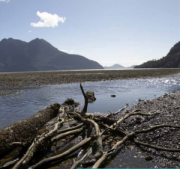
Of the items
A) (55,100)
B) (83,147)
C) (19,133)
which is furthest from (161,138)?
(55,100)

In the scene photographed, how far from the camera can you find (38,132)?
990 centimetres

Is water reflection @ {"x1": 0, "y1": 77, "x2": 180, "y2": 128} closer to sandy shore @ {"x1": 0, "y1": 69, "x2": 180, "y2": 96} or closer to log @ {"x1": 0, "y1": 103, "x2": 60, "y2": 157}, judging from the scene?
log @ {"x1": 0, "y1": 103, "x2": 60, "y2": 157}

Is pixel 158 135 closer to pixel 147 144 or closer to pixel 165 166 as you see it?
pixel 147 144

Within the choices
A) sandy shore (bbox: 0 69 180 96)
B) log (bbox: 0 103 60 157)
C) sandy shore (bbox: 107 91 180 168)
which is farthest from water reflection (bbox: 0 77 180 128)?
sandy shore (bbox: 0 69 180 96)

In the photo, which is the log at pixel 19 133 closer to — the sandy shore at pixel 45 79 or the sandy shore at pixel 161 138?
the sandy shore at pixel 161 138

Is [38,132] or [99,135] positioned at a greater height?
[99,135]

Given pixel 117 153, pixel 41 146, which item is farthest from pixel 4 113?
pixel 117 153

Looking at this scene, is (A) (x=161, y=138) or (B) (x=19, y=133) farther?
(B) (x=19, y=133)

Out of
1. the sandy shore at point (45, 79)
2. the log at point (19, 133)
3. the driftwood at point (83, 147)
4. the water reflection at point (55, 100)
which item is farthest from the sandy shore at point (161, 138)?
the sandy shore at point (45, 79)

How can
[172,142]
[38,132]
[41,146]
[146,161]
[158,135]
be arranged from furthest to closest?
[38,132] → [158,135] → [172,142] → [41,146] → [146,161]

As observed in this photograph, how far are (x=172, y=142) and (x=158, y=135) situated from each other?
84 cm

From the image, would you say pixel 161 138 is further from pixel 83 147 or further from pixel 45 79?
pixel 45 79

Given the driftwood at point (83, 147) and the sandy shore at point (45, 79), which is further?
the sandy shore at point (45, 79)

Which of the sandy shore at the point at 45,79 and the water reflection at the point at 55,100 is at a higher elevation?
the sandy shore at the point at 45,79
